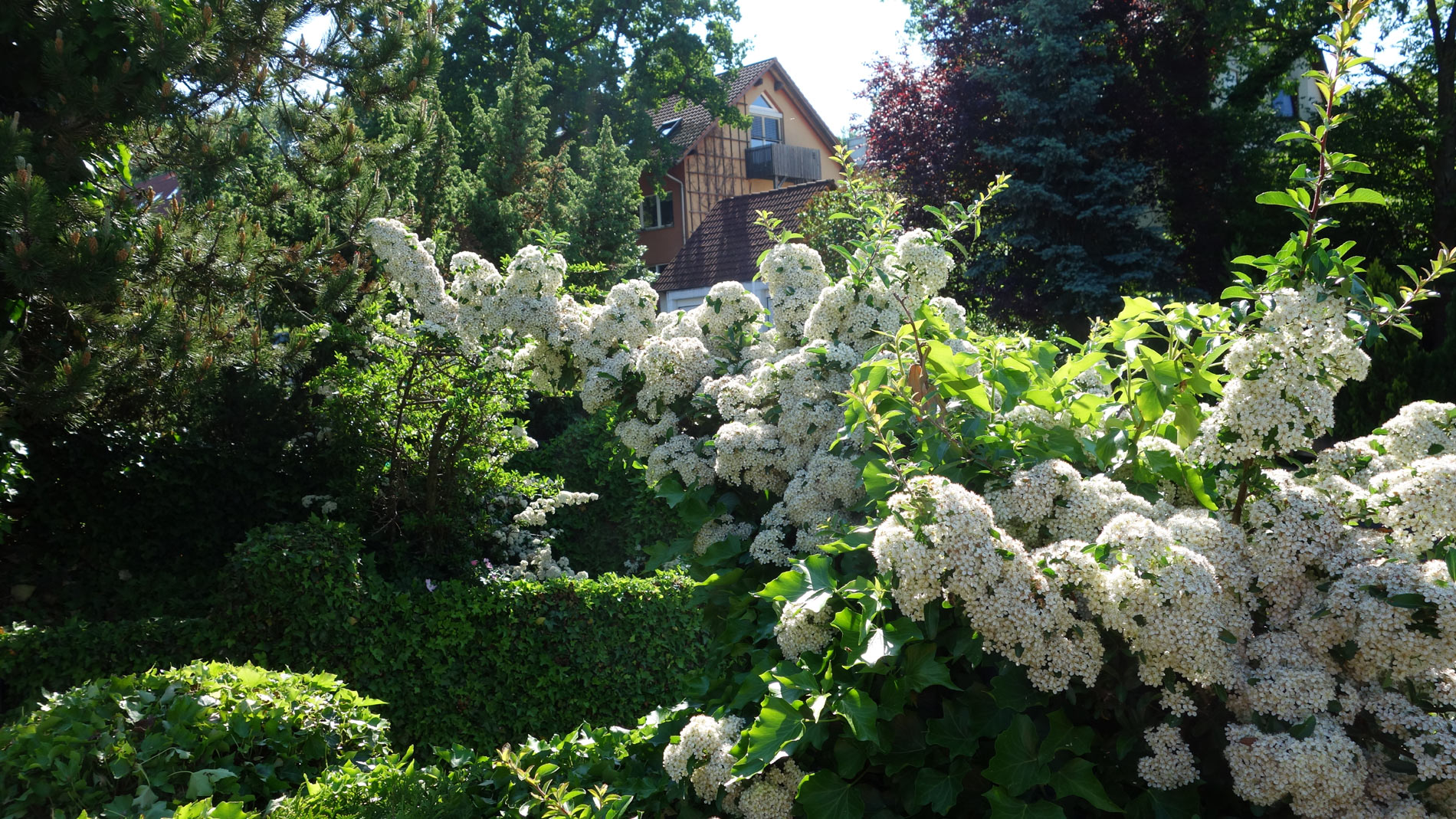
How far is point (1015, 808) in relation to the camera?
1.60 m

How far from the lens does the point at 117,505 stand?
5.85 m

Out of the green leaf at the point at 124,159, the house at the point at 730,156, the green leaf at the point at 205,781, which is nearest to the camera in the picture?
the green leaf at the point at 205,781

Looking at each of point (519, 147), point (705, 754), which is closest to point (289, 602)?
point (705, 754)

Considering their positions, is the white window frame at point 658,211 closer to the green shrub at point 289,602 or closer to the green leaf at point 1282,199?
the green shrub at point 289,602

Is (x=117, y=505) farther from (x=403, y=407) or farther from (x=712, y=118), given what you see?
(x=712, y=118)

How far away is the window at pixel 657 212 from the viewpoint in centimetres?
2595

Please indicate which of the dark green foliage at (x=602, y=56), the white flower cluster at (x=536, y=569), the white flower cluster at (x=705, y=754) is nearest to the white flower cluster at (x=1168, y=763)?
the white flower cluster at (x=705, y=754)

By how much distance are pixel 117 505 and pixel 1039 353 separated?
6057 mm

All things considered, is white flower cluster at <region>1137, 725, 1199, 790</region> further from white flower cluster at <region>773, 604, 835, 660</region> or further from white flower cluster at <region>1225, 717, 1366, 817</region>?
white flower cluster at <region>773, 604, 835, 660</region>

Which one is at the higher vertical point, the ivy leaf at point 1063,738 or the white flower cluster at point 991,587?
the white flower cluster at point 991,587

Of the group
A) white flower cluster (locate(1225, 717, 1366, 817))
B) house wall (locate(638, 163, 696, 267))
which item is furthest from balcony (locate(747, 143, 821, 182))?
white flower cluster (locate(1225, 717, 1366, 817))

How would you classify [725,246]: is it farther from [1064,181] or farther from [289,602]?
[289,602]

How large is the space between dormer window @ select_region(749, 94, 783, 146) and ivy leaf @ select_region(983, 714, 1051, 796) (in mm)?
26816

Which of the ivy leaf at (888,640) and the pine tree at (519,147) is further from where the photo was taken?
the pine tree at (519,147)
